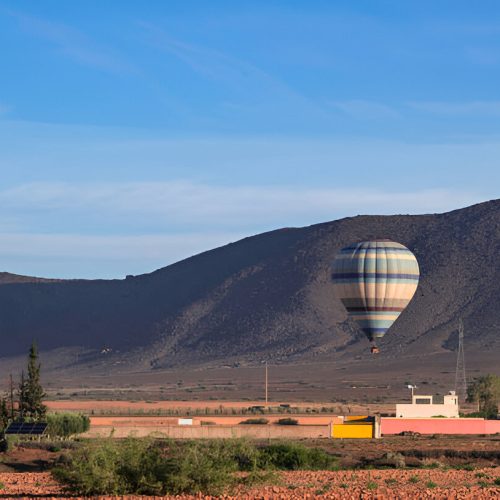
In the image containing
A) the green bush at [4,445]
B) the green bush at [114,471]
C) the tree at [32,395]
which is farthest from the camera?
the tree at [32,395]

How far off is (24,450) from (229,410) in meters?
44.3

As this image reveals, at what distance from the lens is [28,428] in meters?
65.3

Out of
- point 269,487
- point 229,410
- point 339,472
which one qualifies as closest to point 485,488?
point 269,487

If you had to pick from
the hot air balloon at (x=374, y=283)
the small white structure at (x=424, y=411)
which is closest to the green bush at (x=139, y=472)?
the small white structure at (x=424, y=411)

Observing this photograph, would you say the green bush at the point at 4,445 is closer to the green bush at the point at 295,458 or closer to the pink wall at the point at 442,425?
the green bush at the point at 295,458

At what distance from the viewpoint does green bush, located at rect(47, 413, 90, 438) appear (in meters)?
66.6

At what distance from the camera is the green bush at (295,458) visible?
157 ft

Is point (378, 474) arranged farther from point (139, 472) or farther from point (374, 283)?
point (374, 283)

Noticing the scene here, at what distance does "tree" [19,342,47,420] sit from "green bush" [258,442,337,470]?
20096 millimetres

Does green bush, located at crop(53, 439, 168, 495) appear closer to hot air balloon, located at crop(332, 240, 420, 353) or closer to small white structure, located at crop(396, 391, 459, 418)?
small white structure, located at crop(396, 391, 459, 418)

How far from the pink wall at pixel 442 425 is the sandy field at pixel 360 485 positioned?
989 inches

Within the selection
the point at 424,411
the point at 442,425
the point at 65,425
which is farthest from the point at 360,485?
the point at 424,411

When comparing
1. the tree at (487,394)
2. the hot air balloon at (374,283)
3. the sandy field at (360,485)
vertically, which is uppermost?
the hot air balloon at (374,283)

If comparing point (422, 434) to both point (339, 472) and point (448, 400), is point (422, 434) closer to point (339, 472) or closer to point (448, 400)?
point (448, 400)
